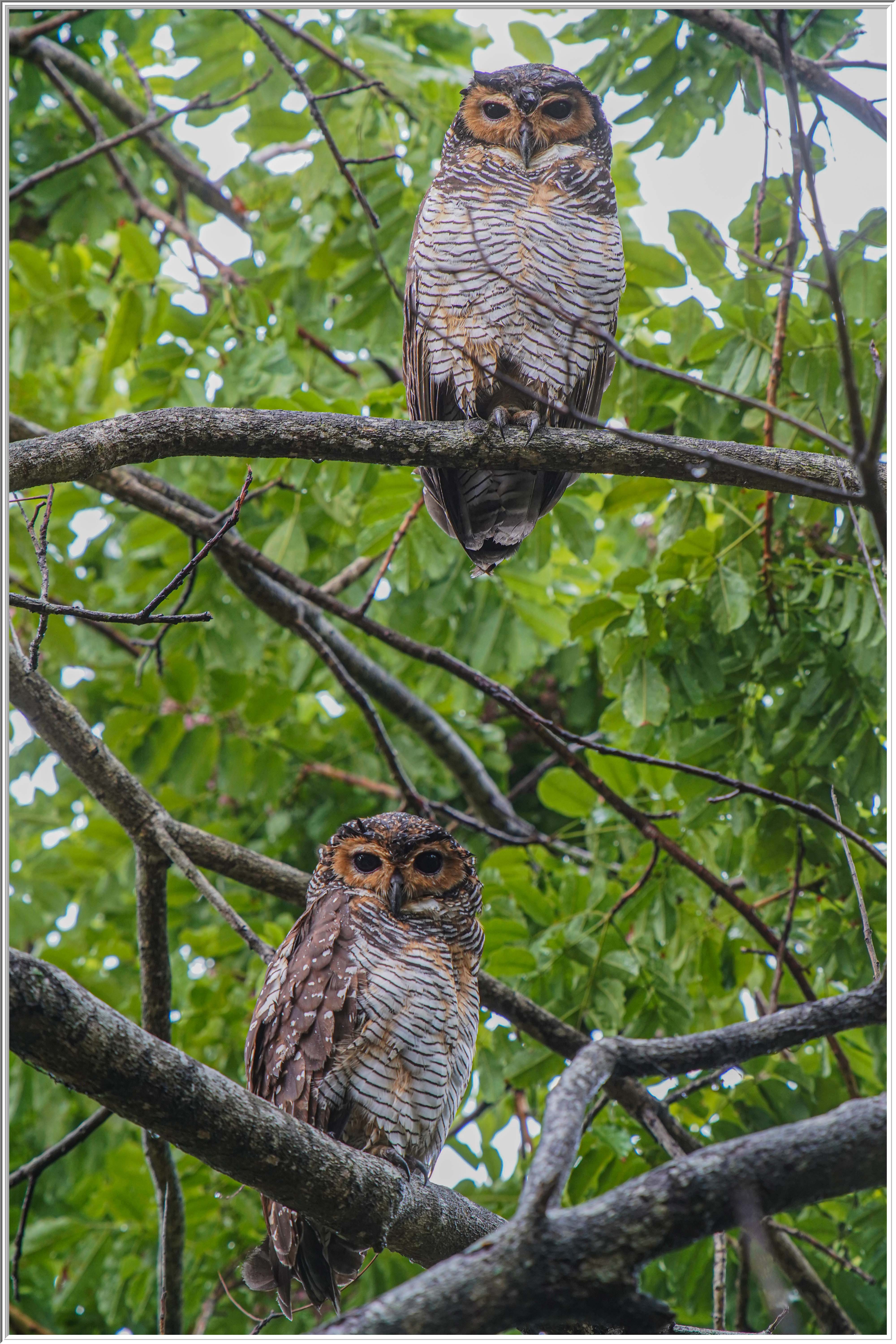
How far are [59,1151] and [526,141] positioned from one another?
291 cm

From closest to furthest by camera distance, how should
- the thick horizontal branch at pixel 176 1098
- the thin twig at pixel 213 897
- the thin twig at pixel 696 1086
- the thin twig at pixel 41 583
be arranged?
the thick horizontal branch at pixel 176 1098 < the thin twig at pixel 41 583 < the thin twig at pixel 696 1086 < the thin twig at pixel 213 897

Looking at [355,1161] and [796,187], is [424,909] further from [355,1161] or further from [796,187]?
[796,187]

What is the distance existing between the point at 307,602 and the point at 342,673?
2.56ft

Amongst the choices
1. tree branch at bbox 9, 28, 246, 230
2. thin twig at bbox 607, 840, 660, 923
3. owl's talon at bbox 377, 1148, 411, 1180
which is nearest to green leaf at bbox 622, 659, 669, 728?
thin twig at bbox 607, 840, 660, 923

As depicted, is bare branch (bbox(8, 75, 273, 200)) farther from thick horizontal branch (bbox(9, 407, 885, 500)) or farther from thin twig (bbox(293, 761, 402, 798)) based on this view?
thin twig (bbox(293, 761, 402, 798))

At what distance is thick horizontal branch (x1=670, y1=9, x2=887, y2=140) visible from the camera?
2.51 meters

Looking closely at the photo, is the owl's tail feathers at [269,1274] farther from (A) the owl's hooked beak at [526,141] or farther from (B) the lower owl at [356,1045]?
(A) the owl's hooked beak at [526,141]

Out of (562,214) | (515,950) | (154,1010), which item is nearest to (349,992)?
(154,1010)

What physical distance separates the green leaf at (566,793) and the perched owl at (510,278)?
967 millimetres

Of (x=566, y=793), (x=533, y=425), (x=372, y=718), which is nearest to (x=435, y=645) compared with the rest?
(x=566, y=793)

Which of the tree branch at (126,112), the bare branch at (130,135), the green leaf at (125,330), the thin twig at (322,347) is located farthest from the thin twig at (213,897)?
the tree branch at (126,112)

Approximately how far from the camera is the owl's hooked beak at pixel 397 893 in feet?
8.75

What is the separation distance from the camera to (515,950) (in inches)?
124

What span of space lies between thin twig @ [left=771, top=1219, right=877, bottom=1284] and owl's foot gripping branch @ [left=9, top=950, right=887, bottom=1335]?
1.68 meters
